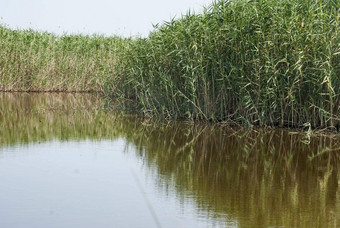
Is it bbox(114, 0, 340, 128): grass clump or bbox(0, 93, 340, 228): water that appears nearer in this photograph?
bbox(0, 93, 340, 228): water

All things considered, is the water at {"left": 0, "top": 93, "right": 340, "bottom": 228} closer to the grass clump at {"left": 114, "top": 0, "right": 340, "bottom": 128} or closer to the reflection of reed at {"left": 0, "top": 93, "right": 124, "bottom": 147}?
the reflection of reed at {"left": 0, "top": 93, "right": 124, "bottom": 147}

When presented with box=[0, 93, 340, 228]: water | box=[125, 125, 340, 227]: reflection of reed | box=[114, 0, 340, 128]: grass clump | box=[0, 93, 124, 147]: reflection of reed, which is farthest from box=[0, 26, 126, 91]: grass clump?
box=[125, 125, 340, 227]: reflection of reed

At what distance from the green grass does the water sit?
0.56 metres

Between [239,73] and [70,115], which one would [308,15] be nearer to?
[239,73]

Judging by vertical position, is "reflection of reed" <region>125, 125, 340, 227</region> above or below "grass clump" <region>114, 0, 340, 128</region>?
below

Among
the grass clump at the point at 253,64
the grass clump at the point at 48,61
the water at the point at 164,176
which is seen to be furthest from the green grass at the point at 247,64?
the grass clump at the point at 48,61

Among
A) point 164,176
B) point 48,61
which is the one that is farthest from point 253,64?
point 48,61

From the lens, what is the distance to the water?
4.65 metres

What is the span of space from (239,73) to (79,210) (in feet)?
21.8

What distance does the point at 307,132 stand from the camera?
9.80 meters

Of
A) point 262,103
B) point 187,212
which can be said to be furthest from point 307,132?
point 187,212

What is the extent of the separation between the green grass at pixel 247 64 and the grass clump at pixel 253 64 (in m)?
0.02

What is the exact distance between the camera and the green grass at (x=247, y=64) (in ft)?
32.6

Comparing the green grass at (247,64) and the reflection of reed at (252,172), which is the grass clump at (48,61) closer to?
the green grass at (247,64)
